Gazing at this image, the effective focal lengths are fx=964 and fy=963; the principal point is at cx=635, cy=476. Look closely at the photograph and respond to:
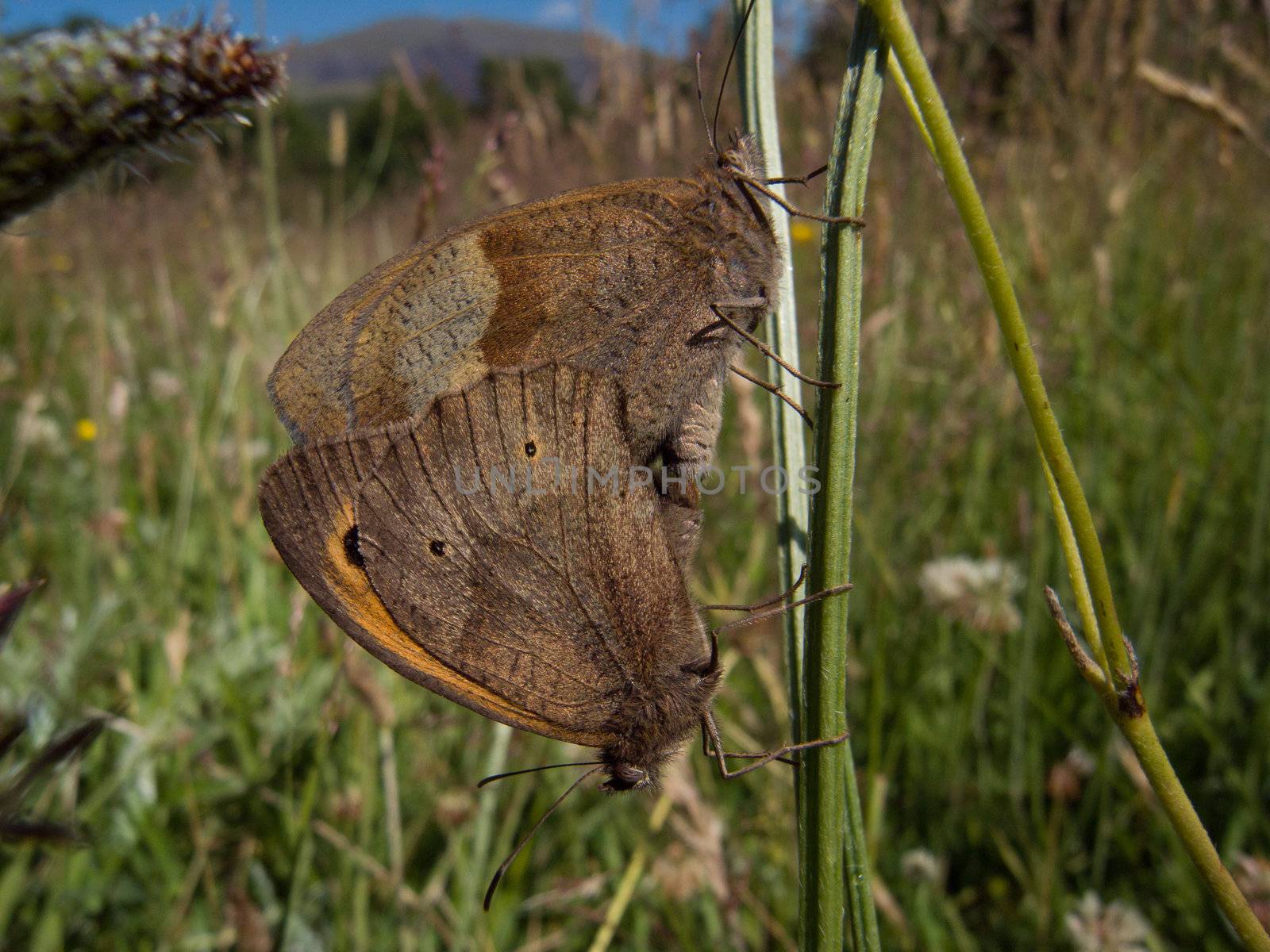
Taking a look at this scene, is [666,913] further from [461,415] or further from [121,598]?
[121,598]

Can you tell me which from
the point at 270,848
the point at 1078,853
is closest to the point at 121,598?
the point at 270,848

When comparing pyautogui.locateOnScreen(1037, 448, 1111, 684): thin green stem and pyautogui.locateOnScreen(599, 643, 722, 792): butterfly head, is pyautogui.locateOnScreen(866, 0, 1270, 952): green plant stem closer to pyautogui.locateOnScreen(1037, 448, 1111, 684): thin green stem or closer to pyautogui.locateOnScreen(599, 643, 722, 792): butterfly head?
pyautogui.locateOnScreen(1037, 448, 1111, 684): thin green stem

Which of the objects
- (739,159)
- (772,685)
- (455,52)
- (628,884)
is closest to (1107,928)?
(772,685)

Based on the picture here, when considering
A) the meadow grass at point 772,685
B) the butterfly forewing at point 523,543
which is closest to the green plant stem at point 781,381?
the butterfly forewing at point 523,543

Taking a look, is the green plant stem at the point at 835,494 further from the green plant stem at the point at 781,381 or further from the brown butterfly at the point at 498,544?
the brown butterfly at the point at 498,544

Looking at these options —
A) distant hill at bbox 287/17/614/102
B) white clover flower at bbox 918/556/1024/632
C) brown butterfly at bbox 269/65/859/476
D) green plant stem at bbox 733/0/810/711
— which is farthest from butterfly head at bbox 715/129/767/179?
white clover flower at bbox 918/556/1024/632

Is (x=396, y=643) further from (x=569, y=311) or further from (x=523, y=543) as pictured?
(x=569, y=311)
